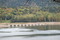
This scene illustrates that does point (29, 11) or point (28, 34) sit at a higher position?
point (29, 11)

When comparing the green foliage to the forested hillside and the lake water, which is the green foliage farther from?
the lake water

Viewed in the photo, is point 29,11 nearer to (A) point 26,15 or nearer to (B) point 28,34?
(A) point 26,15

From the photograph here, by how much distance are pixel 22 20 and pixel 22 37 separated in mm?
454

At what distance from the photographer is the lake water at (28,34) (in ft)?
12.5

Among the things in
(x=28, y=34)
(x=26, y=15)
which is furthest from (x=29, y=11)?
(x=28, y=34)

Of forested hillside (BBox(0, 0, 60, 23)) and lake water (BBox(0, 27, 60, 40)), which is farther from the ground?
forested hillside (BBox(0, 0, 60, 23))

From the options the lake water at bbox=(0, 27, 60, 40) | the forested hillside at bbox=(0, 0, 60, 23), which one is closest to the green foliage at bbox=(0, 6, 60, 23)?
the forested hillside at bbox=(0, 0, 60, 23)

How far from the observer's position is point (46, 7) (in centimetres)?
423

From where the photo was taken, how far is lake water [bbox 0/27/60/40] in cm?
382

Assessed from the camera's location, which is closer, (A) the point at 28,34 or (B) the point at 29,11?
(A) the point at 28,34

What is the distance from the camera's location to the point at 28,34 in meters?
3.91

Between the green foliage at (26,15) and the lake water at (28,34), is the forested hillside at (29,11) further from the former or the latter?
the lake water at (28,34)

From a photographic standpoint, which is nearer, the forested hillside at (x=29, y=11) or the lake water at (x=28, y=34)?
the lake water at (x=28, y=34)

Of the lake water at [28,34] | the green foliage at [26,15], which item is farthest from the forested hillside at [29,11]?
the lake water at [28,34]
